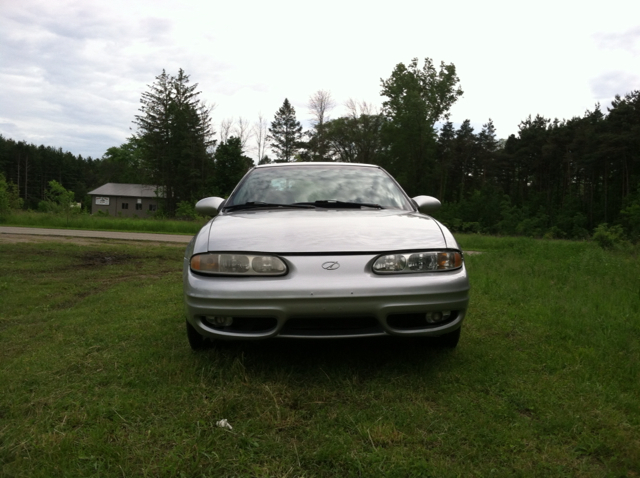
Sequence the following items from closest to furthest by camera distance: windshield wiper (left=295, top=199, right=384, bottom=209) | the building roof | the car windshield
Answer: windshield wiper (left=295, top=199, right=384, bottom=209) < the car windshield < the building roof

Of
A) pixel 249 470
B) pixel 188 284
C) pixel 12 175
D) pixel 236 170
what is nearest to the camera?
pixel 249 470

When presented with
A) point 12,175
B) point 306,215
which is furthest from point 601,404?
point 12,175

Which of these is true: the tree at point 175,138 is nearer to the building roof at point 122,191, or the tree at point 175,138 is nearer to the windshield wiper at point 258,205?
the building roof at point 122,191

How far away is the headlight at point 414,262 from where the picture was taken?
2.62 metres

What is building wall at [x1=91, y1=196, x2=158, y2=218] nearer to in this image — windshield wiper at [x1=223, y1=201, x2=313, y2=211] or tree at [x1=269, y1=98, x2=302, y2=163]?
tree at [x1=269, y1=98, x2=302, y2=163]

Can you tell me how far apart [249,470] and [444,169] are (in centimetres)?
5615

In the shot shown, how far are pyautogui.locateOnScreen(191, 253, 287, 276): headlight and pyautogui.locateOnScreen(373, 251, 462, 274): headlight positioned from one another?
55cm

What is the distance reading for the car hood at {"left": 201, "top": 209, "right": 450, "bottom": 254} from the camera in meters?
2.65

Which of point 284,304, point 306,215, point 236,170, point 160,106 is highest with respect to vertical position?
point 160,106

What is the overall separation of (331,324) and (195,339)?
107 cm

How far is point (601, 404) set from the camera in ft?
8.14

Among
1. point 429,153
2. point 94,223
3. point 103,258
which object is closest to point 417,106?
point 429,153

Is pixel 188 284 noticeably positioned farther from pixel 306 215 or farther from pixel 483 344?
pixel 483 344

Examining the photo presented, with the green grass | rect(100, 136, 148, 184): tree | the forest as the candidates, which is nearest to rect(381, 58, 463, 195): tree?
the forest
